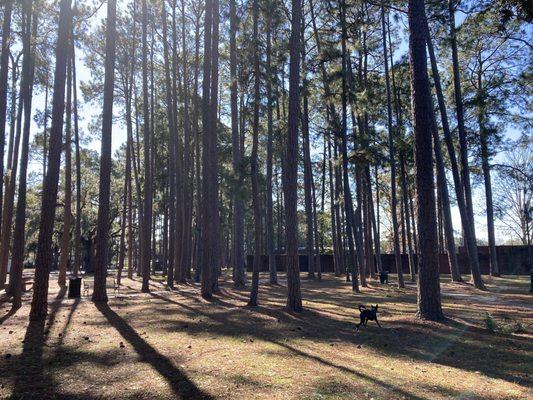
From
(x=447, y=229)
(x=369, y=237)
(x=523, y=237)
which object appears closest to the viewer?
(x=447, y=229)

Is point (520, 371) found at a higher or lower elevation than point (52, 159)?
lower

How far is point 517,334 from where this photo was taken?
8289 millimetres

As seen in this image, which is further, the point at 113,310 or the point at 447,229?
the point at 447,229

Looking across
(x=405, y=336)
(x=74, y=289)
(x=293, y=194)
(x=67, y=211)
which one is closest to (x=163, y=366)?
(x=405, y=336)

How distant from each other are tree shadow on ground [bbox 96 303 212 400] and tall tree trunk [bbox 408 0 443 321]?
6218 mm

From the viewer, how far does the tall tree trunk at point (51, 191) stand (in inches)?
385

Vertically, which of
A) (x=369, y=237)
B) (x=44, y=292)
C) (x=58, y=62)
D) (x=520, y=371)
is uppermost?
(x=58, y=62)

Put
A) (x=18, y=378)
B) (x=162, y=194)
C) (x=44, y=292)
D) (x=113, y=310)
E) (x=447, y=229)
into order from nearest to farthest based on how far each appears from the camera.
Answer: (x=18, y=378), (x=44, y=292), (x=113, y=310), (x=447, y=229), (x=162, y=194)

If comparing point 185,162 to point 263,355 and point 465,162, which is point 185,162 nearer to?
point 465,162

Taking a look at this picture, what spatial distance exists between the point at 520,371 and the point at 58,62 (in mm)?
11683

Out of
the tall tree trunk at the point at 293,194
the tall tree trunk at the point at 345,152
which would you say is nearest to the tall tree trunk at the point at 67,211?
the tall tree trunk at the point at 293,194

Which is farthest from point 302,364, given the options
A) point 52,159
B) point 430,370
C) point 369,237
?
point 369,237

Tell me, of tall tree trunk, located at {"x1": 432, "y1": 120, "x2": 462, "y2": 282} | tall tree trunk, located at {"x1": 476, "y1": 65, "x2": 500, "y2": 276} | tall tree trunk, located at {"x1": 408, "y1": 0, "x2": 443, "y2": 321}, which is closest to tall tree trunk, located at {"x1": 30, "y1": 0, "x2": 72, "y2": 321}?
tall tree trunk, located at {"x1": 408, "y1": 0, "x2": 443, "y2": 321}

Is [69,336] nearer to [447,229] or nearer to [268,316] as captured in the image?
[268,316]
